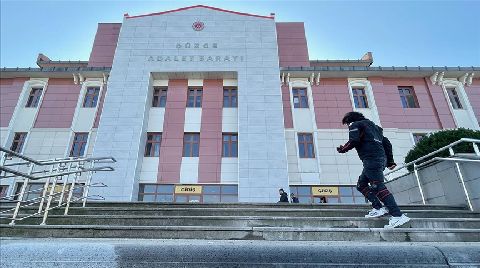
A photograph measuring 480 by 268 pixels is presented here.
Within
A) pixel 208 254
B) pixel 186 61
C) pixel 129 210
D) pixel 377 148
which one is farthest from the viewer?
pixel 186 61

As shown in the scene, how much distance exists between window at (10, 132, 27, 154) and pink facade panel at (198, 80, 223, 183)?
37.3 ft

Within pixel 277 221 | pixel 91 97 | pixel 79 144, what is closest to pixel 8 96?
pixel 91 97

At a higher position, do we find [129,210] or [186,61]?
[186,61]

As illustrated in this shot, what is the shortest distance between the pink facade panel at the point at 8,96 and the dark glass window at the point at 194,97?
1154cm

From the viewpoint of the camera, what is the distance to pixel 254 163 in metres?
17.0

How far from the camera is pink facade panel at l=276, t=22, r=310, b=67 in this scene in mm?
22872

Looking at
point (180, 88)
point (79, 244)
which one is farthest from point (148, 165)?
point (79, 244)

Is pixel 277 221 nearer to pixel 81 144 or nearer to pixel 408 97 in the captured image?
pixel 81 144

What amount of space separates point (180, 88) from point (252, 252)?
18.6 metres

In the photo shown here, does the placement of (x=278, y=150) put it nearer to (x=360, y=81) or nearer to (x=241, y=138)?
(x=241, y=138)

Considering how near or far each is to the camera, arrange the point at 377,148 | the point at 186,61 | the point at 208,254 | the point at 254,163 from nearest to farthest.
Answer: the point at 208,254 < the point at 377,148 < the point at 254,163 < the point at 186,61

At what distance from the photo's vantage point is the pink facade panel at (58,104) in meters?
19.3

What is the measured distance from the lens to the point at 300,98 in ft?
66.8

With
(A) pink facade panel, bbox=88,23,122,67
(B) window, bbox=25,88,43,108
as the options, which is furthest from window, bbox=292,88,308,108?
(B) window, bbox=25,88,43,108
